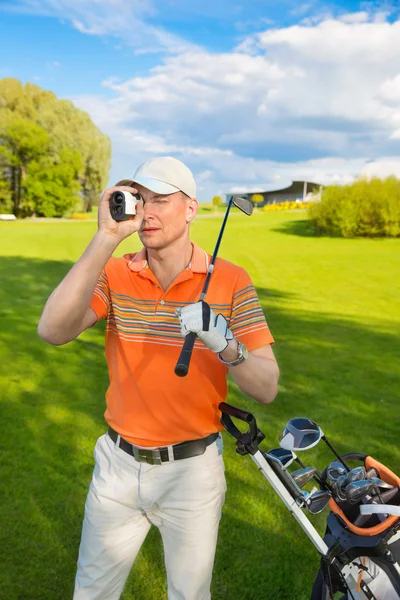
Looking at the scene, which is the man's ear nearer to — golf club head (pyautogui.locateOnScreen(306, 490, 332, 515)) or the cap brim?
the cap brim

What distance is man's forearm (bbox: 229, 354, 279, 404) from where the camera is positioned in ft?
7.94

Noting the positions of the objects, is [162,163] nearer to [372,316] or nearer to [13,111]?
[372,316]

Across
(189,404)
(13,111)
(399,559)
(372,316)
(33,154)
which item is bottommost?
(372,316)

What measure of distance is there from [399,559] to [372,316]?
12010 mm

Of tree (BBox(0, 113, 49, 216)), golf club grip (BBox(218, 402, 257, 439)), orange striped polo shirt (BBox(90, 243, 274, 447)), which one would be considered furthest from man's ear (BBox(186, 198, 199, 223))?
tree (BBox(0, 113, 49, 216))

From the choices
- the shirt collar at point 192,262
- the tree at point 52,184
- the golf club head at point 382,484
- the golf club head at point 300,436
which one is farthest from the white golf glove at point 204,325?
the tree at point 52,184

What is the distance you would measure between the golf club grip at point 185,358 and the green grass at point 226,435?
2.64 metres

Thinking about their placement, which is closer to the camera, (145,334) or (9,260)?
(145,334)

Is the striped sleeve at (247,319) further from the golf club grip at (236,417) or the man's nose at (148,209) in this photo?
the man's nose at (148,209)

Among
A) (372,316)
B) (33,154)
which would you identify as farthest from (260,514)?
(33,154)

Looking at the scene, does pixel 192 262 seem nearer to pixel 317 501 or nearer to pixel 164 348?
pixel 164 348

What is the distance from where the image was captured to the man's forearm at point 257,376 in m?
2.42

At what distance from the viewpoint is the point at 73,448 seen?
6152 millimetres

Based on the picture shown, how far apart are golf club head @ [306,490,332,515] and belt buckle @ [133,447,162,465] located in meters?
0.71
